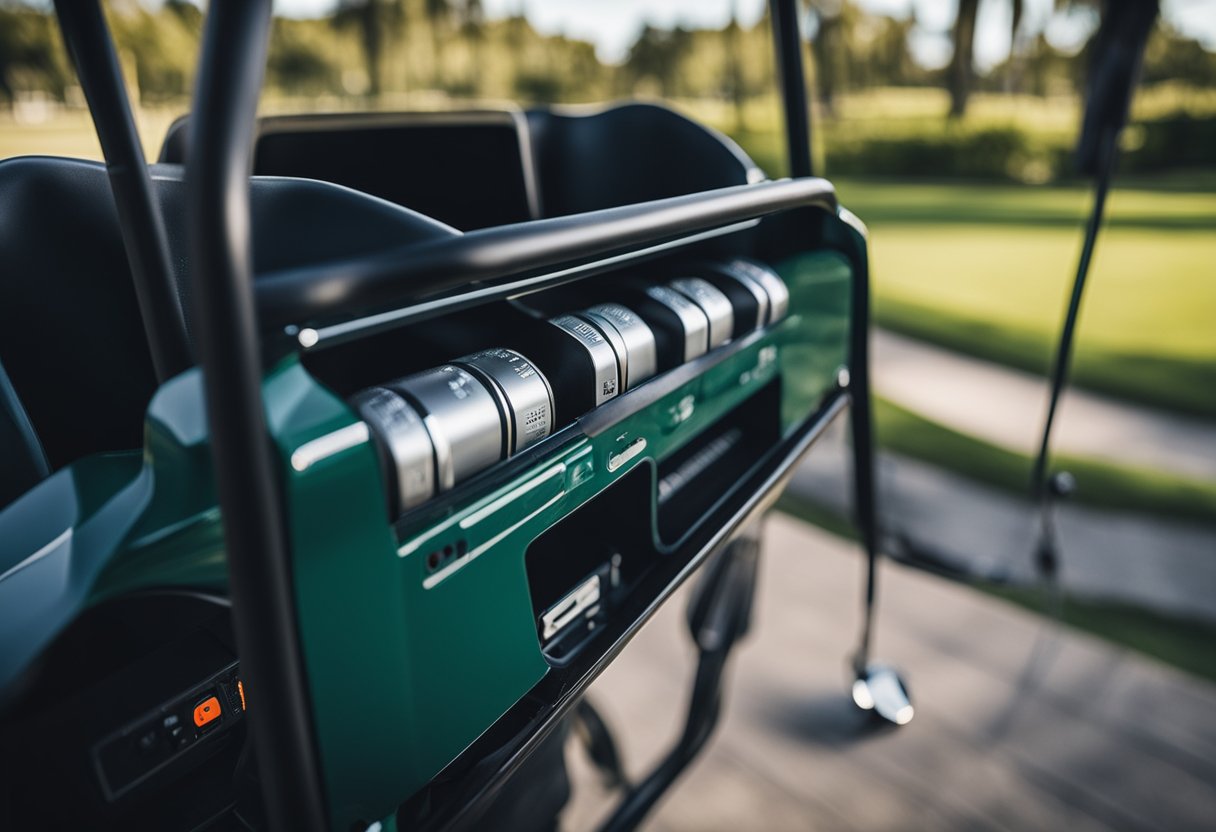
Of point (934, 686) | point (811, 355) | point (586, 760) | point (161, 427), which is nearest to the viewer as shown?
point (161, 427)

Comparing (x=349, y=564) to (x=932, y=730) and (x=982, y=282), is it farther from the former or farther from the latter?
(x=982, y=282)

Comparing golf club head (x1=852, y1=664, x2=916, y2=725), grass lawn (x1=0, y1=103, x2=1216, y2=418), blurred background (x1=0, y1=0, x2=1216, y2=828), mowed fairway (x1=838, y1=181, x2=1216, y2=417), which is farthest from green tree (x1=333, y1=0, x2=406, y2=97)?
golf club head (x1=852, y1=664, x2=916, y2=725)

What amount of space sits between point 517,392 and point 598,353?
0.43 ft

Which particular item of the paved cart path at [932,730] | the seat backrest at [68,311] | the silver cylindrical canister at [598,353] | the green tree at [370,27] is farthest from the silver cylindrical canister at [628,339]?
the green tree at [370,27]

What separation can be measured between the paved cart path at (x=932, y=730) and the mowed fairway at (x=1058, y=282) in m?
→ 3.31

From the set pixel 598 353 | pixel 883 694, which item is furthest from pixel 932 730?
pixel 598 353

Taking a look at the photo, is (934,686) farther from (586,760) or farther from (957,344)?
(957,344)

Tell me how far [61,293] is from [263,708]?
1.89 ft

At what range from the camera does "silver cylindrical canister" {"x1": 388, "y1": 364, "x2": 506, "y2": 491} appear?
1.94 feet

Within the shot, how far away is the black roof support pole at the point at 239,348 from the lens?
1.33 ft

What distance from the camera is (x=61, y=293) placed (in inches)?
32.2

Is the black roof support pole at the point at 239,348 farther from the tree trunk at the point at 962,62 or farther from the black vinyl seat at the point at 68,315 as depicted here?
the tree trunk at the point at 962,62

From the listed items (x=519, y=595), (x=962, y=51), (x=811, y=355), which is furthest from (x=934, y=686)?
(x=962, y=51)

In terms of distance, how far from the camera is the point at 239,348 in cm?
42
